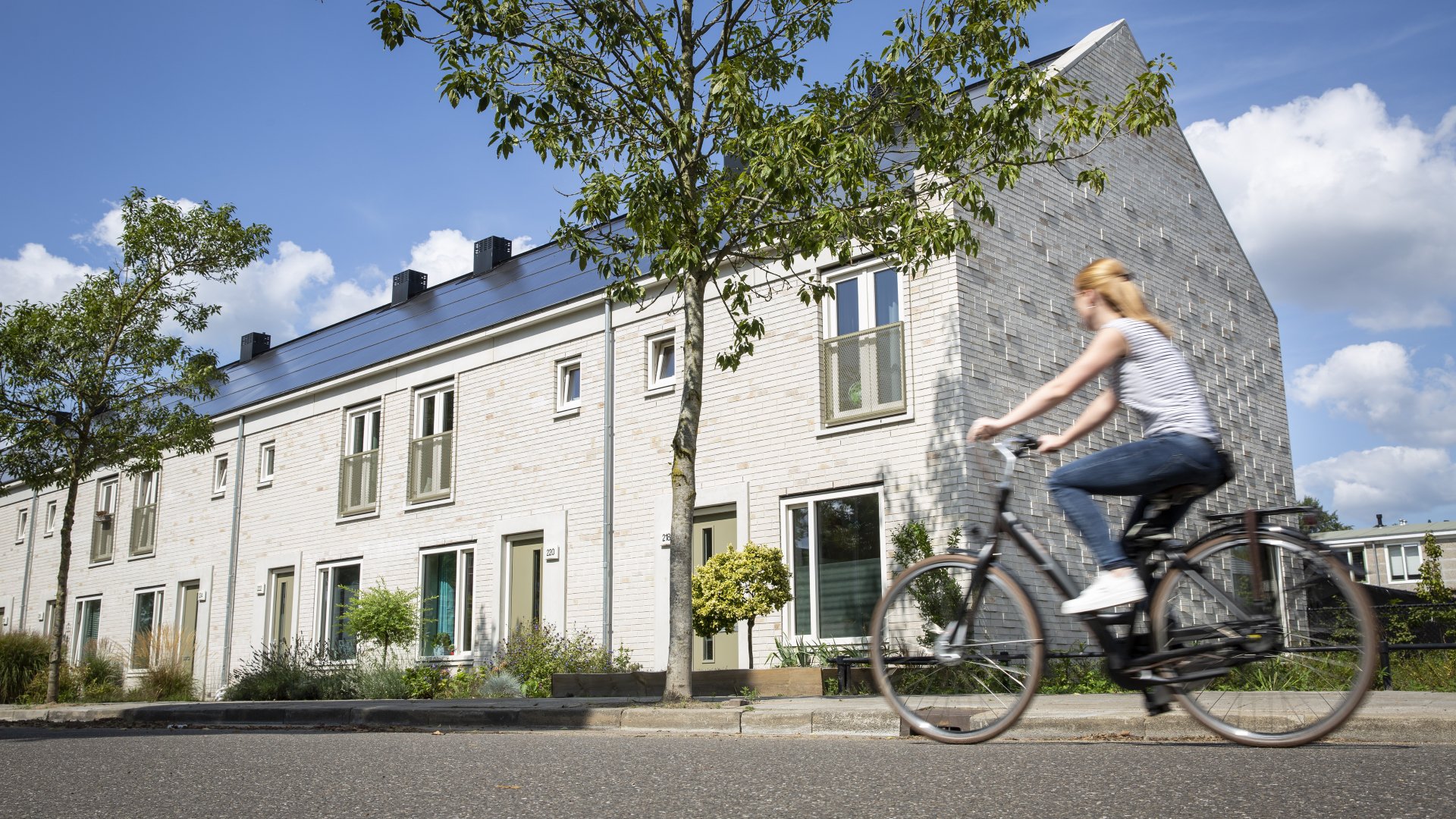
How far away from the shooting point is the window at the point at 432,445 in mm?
20297

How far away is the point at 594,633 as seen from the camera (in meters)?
16.8

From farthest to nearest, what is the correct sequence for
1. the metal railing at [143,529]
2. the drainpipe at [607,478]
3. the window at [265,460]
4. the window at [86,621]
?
the window at [86,621] → the metal railing at [143,529] → the window at [265,460] → the drainpipe at [607,478]

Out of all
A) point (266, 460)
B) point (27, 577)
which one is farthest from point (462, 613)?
point (27, 577)

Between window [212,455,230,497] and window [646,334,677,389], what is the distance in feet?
41.7

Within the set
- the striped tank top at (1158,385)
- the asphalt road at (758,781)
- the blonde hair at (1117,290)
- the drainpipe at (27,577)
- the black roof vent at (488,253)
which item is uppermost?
the black roof vent at (488,253)

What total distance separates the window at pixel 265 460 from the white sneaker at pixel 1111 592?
2263 centimetres

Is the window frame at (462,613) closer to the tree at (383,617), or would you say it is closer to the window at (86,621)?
the tree at (383,617)

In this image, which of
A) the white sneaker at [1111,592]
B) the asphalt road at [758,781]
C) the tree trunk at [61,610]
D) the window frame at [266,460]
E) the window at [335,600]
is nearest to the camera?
the asphalt road at [758,781]

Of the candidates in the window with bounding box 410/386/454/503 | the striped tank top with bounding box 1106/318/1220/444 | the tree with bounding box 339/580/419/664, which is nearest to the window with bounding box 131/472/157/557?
the window with bounding box 410/386/454/503

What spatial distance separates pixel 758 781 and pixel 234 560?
2163 centimetres

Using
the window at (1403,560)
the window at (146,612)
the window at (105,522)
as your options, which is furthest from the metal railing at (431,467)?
the window at (1403,560)

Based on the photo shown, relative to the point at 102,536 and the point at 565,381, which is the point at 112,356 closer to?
the point at 565,381

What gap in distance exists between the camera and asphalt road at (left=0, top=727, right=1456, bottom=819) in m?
4.05

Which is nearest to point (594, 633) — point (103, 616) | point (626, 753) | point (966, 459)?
point (966, 459)
